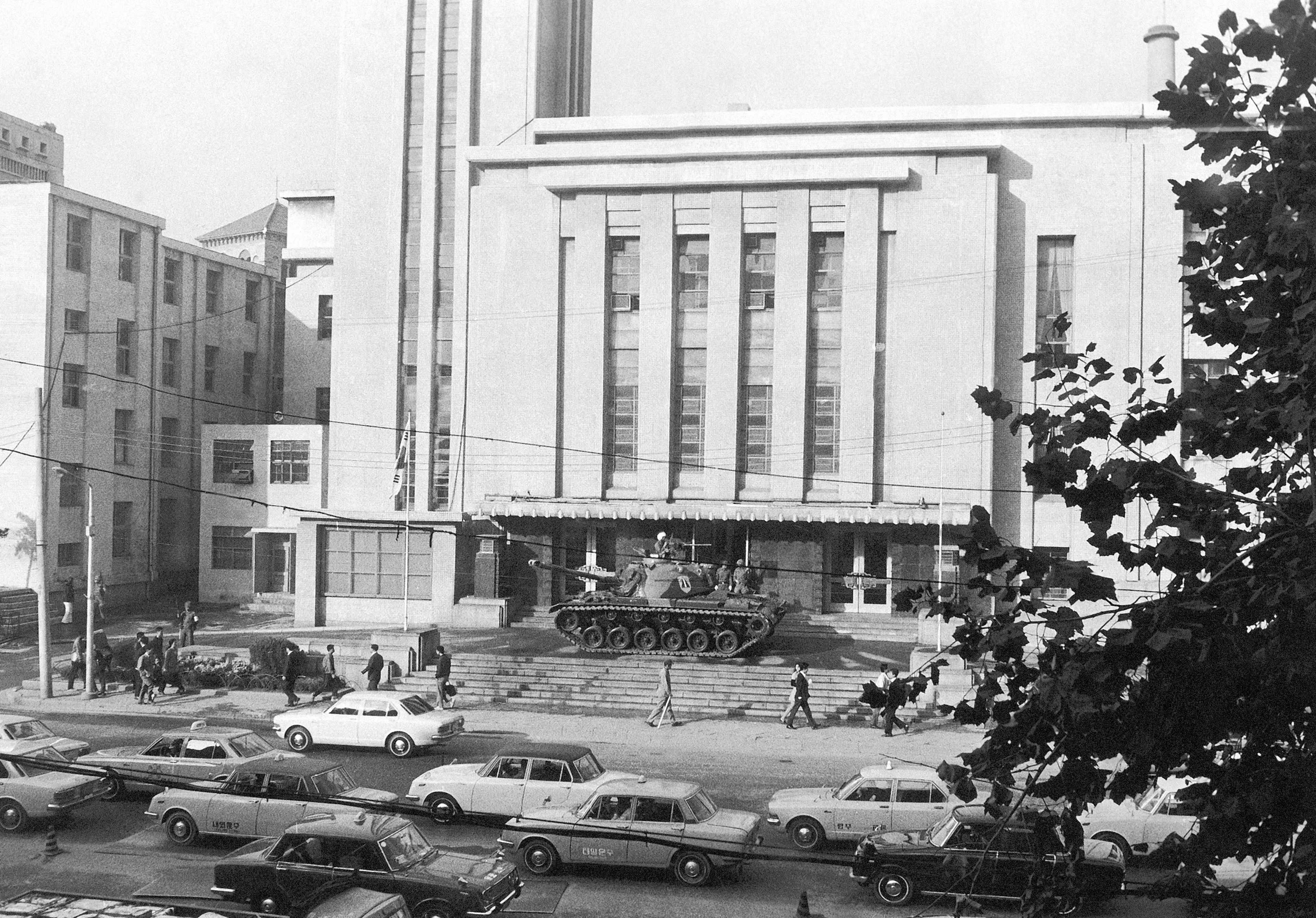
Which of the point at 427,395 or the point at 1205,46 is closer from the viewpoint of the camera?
the point at 1205,46

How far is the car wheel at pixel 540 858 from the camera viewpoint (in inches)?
637

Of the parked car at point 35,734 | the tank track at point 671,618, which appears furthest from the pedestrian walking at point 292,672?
the parked car at point 35,734

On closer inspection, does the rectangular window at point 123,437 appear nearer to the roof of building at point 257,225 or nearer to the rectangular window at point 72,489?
the rectangular window at point 72,489

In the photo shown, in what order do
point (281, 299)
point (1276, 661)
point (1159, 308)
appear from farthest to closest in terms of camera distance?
1. point (281, 299)
2. point (1159, 308)
3. point (1276, 661)

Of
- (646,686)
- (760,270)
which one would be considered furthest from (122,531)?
(760,270)

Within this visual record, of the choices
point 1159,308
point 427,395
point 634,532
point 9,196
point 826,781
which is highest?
point 9,196

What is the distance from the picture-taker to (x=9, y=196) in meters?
40.4

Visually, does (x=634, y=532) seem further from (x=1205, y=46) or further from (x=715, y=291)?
(x=1205, y=46)

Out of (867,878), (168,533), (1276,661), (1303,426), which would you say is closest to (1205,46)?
(1303,426)

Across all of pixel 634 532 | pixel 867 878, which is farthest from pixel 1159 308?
pixel 867 878

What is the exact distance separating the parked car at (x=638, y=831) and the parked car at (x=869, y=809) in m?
0.86

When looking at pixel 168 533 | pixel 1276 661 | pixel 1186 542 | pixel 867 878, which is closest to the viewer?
pixel 1276 661

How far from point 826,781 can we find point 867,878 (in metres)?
6.47

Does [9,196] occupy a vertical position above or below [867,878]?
above
